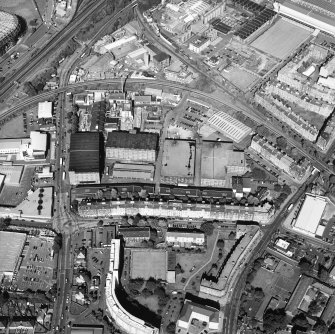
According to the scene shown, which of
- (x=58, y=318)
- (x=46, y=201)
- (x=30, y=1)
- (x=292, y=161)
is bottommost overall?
(x=58, y=318)

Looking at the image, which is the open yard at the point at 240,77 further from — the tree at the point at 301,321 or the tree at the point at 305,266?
the tree at the point at 301,321

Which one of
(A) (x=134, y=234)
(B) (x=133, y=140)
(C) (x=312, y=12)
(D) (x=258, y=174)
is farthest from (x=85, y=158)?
(C) (x=312, y=12)

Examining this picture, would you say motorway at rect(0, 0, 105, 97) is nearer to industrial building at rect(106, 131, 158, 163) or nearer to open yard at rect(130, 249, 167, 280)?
industrial building at rect(106, 131, 158, 163)

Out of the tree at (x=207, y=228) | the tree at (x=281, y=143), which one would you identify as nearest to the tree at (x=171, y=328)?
the tree at (x=207, y=228)

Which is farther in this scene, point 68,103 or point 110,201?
point 68,103

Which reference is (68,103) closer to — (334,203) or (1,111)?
(1,111)

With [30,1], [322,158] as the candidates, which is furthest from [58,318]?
[30,1]
